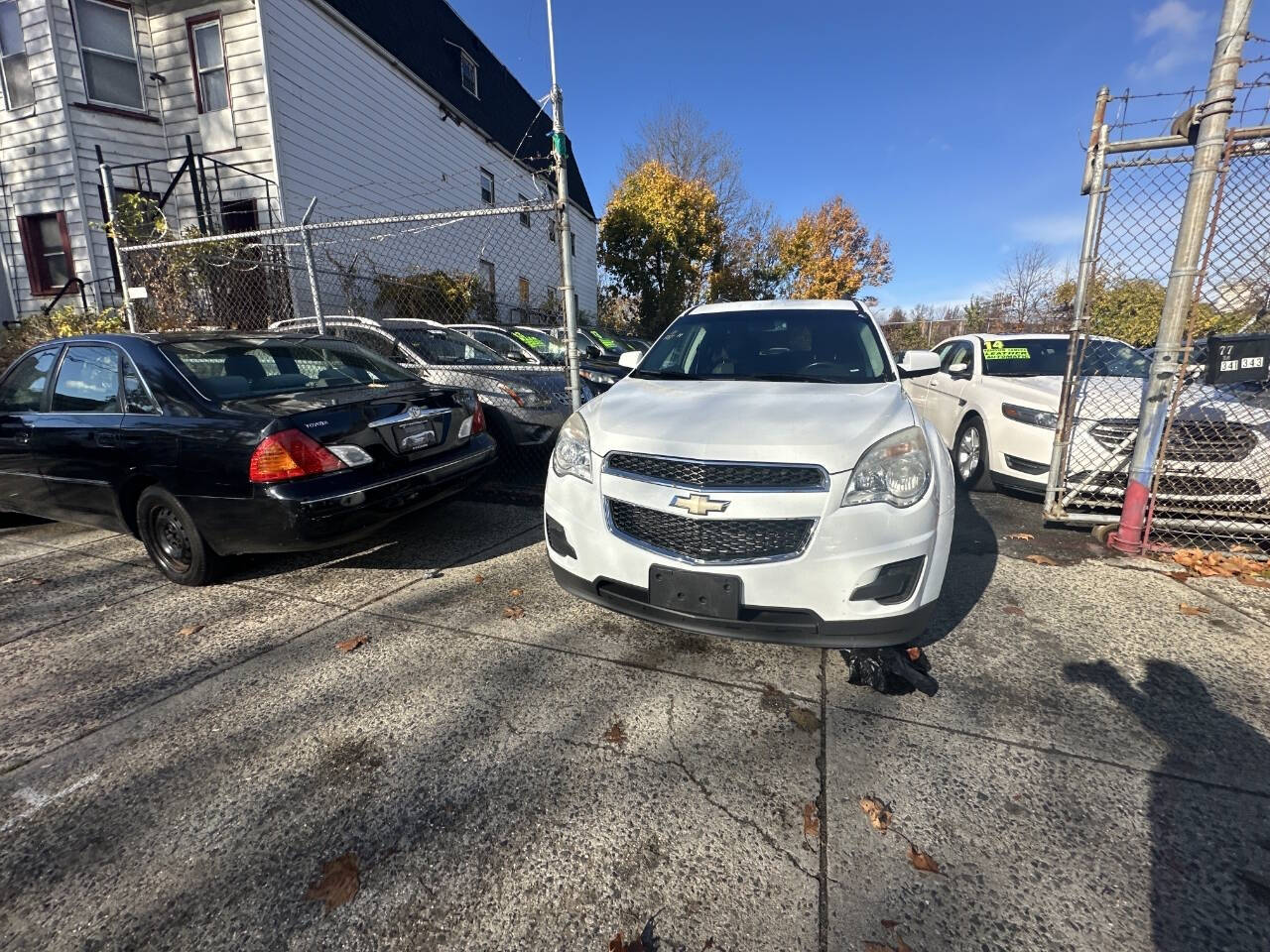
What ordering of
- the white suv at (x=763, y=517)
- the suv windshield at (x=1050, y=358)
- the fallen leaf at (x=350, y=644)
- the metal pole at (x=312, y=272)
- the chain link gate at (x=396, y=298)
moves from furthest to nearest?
the metal pole at (x=312, y=272) → the suv windshield at (x=1050, y=358) → the chain link gate at (x=396, y=298) → the fallen leaf at (x=350, y=644) → the white suv at (x=763, y=517)

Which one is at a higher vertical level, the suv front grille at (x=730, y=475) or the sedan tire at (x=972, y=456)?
the suv front grille at (x=730, y=475)

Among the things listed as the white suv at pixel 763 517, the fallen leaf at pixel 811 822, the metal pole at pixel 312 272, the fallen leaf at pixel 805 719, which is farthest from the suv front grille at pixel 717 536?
the metal pole at pixel 312 272

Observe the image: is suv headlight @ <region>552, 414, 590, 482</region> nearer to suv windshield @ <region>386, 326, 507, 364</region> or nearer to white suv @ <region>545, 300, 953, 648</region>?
white suv @ <region>545, 300, 953, 648</region>

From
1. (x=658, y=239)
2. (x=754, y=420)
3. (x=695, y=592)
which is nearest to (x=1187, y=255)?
(x=754, y=420)

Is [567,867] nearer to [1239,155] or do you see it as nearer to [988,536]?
[988,536]

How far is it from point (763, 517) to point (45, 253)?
594 inches

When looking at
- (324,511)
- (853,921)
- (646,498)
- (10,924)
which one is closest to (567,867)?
(853,921)

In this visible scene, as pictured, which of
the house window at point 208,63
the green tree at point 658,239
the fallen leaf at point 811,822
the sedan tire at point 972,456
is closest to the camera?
the fallen leaf at point 811,822

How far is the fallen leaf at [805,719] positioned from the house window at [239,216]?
1223cm

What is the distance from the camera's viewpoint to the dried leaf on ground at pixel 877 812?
5.81 feet

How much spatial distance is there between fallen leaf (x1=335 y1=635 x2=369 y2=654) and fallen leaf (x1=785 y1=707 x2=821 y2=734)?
6.87 ft

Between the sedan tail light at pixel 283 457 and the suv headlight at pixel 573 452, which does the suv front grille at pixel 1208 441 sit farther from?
the sedan tail light at pixel 283 457

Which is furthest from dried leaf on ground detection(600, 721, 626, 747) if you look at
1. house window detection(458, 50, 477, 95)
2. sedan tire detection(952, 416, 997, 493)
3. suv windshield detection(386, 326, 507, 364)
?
house window detection(458, 50, 477, 95)

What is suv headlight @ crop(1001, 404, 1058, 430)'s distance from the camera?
14.5 ft
